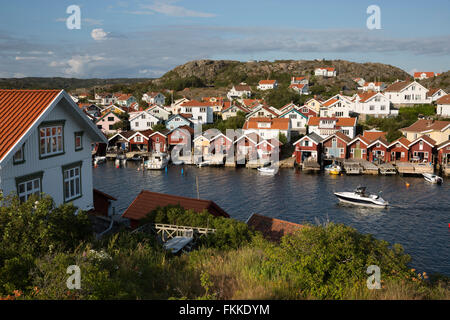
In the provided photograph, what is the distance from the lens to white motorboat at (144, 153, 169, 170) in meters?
53.3

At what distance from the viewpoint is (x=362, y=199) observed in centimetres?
3569

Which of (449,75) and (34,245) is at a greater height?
(449,75)

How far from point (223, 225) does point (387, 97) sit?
241 feet

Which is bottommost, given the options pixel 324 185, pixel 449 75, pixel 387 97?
pixel 324 185

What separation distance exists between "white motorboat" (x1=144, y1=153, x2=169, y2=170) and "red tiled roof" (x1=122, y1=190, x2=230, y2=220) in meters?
31.0

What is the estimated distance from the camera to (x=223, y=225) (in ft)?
52.7

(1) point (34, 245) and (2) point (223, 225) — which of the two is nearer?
(1) point (34, 245)

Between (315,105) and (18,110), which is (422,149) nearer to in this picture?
(315,105)

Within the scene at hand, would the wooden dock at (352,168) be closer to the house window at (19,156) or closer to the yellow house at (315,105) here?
the yellow house at (315,105)

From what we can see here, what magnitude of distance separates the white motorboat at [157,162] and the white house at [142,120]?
16772mm

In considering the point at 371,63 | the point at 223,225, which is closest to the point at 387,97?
the point at 223,225

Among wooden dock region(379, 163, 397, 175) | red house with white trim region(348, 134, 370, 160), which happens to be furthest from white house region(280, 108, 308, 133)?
wooden dock region(379, 163, 397, 175)
